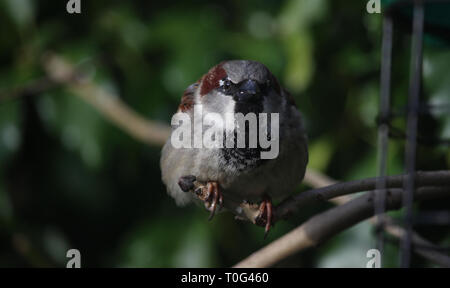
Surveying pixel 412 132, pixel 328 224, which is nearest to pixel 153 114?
pixel 328 224

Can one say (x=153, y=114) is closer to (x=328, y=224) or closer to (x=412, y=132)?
(x=328, y=224)

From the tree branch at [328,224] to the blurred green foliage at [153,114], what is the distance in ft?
1.19

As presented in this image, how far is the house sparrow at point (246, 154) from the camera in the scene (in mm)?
1323

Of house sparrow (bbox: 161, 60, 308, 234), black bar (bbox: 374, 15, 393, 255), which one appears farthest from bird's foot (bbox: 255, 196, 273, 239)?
black bar (bbox: 374, 15, 393, 255)

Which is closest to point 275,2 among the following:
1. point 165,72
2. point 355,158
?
point 165,72

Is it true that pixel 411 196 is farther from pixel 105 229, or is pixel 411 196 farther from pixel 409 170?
pixel 105 229

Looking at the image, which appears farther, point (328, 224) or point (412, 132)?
point (328, 224)

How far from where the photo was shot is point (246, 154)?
1320 millimetres

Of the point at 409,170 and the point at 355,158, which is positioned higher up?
the point at 355,158

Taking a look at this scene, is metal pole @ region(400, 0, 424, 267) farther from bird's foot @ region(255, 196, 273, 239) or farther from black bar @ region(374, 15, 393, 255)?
bird's foot @ region(255, 196, 273, 239)

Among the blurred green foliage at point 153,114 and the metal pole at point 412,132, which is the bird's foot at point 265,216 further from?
the blurred green foliage at point 153,114

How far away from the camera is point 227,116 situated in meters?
1.33

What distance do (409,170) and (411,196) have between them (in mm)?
57

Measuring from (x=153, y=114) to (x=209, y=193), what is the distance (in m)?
0.71
